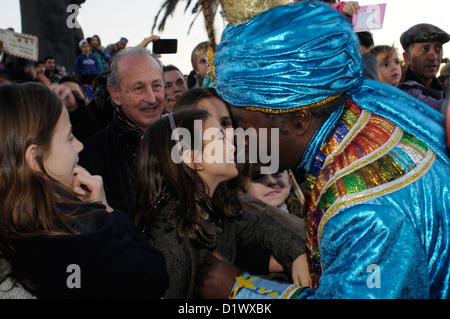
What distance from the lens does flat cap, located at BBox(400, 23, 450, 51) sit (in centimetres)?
520

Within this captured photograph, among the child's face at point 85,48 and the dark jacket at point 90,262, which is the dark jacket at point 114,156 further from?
the child's face at point 85,48

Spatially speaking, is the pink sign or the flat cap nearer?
the pink sign

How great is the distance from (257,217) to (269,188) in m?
0.83

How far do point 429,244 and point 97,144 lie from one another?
9.69ft

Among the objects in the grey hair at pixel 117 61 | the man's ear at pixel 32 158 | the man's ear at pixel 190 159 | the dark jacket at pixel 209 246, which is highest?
the grey hair at pixel 117 61

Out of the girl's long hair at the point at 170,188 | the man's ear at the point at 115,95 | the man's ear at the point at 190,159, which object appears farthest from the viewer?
the man's ear at the point at 115,95

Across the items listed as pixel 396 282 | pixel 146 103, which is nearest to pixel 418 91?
pixel 146 103

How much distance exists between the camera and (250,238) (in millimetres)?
2668

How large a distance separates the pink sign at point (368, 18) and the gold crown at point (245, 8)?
10.2 ft

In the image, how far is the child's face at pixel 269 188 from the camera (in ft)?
11.8

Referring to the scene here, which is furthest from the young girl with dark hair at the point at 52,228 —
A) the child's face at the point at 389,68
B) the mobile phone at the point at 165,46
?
the child's face at the point at 389,68

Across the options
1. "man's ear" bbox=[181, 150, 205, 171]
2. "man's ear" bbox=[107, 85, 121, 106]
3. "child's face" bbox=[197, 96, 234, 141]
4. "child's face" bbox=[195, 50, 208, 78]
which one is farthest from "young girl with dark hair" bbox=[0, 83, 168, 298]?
"child's face" bbox=[195, 50, 208, 78]

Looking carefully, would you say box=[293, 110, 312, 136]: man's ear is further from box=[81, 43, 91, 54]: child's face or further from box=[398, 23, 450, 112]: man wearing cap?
box=[81, 43, 91, 54]: child's face

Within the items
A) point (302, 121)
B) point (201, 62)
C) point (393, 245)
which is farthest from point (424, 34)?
point (393, 245)
